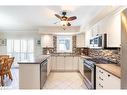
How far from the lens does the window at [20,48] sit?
403 inches

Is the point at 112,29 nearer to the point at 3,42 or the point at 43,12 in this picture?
the point at 43,12

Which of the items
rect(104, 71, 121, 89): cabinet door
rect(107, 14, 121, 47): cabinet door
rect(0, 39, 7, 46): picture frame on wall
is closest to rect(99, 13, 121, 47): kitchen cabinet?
rect(107, 14, 121, 47): cabinet door

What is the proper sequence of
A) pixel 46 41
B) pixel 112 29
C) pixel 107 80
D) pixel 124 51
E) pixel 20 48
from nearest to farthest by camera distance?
pixel 124 51, pixel 107 80, pixel 112 29, pixel 46 41, pixel 20 48

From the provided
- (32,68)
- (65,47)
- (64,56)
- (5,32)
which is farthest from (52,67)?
(32,68)

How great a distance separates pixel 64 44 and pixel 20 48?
2604mm

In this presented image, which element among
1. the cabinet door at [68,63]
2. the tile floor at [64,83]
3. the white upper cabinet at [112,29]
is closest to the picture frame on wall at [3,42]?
the cabinet door at [68,63]

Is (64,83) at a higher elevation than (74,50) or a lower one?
lower

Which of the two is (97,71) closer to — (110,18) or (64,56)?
(110,18)

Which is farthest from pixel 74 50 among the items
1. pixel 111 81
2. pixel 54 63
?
pixel 111 81

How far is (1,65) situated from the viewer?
575 centimetres

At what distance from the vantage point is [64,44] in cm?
998

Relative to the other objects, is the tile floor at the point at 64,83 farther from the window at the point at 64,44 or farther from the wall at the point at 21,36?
the wall at the point at 21,36
